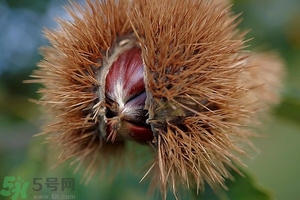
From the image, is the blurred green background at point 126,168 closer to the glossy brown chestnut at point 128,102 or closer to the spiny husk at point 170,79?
the spiny husk at point 170,79

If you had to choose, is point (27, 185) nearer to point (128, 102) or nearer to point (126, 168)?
point (126, 168)

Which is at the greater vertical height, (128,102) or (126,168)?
(128,102)

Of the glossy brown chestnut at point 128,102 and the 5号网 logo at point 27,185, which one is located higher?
the glossy brown chestnut at point 128,102

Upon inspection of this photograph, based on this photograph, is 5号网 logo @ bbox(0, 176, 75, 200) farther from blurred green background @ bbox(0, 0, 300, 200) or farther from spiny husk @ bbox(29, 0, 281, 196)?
spiny husk @ bbox(29, 0, 281, 196)

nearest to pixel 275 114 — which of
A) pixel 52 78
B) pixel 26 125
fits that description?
pixel 52 78

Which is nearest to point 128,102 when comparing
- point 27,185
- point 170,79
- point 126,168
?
point 170,79

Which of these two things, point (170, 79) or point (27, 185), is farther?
point (27, 185)

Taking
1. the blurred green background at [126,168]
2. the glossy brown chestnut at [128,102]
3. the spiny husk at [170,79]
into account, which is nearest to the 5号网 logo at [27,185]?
the blurred green background at [126,168]
